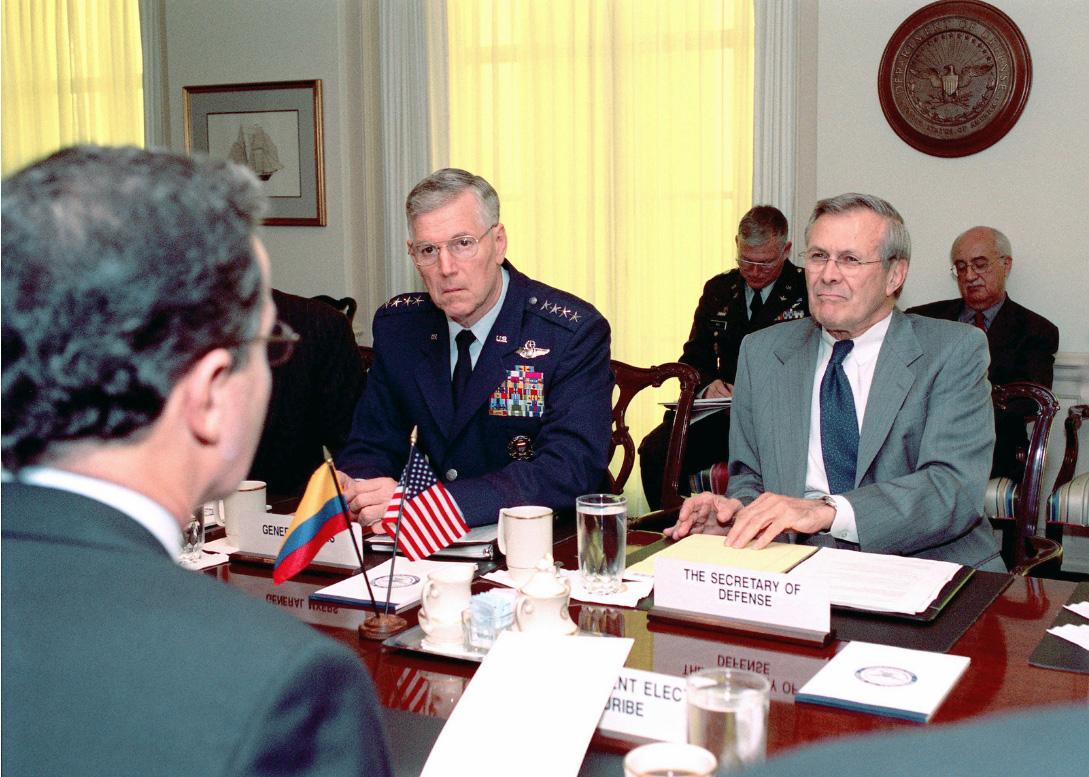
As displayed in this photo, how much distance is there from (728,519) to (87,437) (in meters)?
1.56

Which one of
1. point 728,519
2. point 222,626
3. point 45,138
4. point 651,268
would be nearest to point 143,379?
point 222,626

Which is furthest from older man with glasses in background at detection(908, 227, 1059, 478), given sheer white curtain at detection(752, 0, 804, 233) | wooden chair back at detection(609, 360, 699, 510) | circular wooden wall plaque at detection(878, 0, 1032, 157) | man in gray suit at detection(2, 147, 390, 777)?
man in gray suit at detection(2, 147, 390, 777)

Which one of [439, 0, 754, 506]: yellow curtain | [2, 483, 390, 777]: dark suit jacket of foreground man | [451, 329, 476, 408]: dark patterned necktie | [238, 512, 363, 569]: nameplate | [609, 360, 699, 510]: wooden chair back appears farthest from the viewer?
[439, 0, 754, 506]: yellow curtain

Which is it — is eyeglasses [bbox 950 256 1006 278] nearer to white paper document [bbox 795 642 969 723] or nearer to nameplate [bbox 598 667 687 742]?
white paper document [bbox 795 642 969 723]

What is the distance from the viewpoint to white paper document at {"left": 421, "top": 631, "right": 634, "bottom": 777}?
3.93ft

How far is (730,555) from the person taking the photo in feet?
6.24

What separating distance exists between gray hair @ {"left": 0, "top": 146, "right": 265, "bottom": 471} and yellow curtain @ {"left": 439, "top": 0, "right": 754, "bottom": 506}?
5.27 metres

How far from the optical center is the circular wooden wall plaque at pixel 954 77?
5.21 metres

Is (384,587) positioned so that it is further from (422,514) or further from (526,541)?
(526,541)

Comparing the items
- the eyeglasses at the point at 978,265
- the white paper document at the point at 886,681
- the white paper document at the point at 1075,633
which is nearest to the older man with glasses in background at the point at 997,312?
the eyeglasses at the point at 978,265

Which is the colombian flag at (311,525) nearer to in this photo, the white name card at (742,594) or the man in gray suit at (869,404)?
the white name card at (742,594)

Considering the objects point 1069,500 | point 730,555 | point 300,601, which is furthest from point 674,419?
point 1069,500

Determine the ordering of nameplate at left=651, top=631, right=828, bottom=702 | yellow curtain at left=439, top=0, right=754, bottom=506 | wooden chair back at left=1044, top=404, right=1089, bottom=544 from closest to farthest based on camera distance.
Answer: nameplate at left=651, top=631, right=828, bottom=702
wooden chair back at left=1044, top=404, right=1089, bottom=544
yellow curtain at left=439, top=0, right=754, bottom=506

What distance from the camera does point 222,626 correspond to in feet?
2.35
